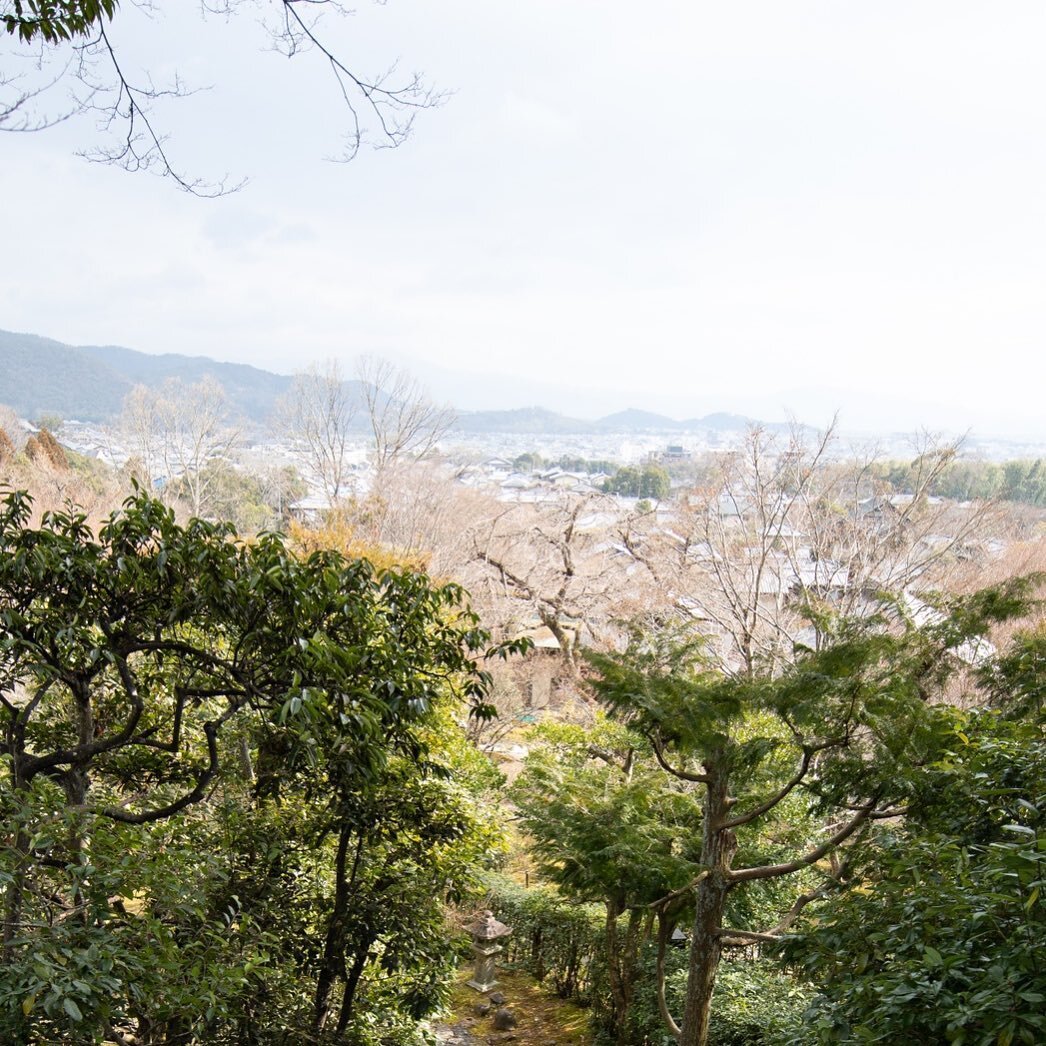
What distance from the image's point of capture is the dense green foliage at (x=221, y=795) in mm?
2508

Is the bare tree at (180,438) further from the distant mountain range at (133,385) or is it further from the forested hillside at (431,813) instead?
the forested hillside at (431,813)

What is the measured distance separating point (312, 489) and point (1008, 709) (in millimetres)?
16910

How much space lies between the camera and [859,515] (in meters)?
10.2

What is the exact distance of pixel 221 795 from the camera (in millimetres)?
4969

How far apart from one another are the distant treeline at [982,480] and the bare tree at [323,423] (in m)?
10.9

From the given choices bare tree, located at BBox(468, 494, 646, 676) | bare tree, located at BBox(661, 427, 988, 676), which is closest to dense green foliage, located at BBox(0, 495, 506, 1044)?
bare tree, located at BBox(661, 427, 988, 676)

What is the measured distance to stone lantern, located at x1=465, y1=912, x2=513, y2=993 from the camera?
768 cm

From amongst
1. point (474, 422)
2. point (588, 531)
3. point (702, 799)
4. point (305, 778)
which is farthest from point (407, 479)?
point (474, 422)

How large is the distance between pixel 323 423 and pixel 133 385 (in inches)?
638

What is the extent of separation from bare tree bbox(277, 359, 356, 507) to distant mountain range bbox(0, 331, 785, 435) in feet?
11.4

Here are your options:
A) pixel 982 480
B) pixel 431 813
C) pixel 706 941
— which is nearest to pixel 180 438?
pixel 982 480

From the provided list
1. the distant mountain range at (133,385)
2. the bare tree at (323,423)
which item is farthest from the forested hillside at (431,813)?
the distant mountain range at (133,385)

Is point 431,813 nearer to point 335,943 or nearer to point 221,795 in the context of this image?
point 335,943

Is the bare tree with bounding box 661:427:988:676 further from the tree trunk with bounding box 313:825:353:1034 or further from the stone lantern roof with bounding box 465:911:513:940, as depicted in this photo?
the tree trunk with bounding box 313:825:353:1034
